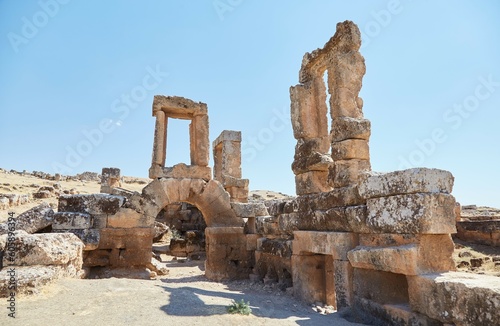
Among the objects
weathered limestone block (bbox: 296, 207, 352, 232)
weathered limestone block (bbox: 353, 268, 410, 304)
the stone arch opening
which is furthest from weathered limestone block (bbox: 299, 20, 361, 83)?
the stone arch opening

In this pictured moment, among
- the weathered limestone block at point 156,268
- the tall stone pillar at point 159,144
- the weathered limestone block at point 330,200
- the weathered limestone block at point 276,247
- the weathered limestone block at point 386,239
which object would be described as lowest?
the weathered limestone block at point 156,268

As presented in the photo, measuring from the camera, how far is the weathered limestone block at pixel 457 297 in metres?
2.45

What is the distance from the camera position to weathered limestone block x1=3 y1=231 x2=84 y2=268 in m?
3.68

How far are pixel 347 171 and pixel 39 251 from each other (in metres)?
3.76

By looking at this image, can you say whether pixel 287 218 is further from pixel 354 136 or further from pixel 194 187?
pixel 194 187

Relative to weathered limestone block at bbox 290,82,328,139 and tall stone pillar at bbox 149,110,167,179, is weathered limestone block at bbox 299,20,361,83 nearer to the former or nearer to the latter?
weathered limestone block at bbox 290,82,328,139

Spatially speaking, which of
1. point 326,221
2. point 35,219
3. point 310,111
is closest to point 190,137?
point 310,111

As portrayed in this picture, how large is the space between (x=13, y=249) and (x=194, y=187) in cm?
441

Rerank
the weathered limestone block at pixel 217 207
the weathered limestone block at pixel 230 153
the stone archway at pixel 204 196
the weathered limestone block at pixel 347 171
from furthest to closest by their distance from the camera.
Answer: the weathered limestone block at pixel 230 153
the weathered limestone block at pixel 217 207
the stone archway at pixel 204 196
the weathered limestone block at pixel 347 171

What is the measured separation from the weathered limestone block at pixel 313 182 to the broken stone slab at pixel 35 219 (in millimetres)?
4366

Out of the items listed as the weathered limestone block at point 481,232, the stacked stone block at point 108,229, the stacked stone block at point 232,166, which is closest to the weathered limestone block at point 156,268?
the stacked stone block at point 108,229

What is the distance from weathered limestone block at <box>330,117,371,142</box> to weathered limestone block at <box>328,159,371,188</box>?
339 millimetres

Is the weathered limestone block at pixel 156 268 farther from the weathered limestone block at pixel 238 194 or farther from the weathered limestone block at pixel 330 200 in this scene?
the weathered limestone block at pixel 330 200

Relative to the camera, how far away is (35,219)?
591 cm
